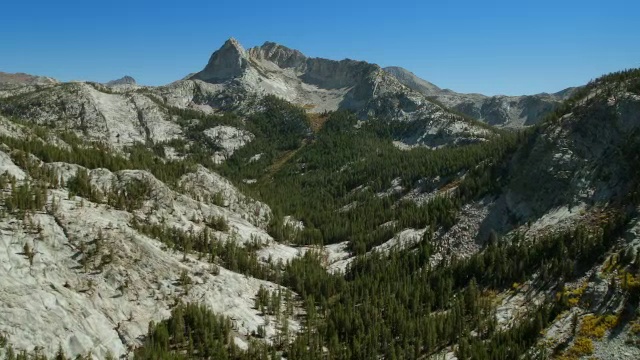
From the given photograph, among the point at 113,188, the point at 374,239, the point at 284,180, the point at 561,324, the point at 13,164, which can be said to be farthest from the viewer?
the point at 284,180

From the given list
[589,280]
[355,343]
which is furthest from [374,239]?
[589,280]

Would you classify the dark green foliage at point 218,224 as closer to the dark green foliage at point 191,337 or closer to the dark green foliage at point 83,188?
the dark green foliage at point 83,188

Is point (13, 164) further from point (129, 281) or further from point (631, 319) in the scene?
point (631, 319)

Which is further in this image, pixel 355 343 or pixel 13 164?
pixel 13 164

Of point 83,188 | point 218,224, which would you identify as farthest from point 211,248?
point 83,188

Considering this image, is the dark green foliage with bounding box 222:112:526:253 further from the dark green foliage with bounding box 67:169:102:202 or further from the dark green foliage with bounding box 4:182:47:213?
the dark green foliage with bounding box 4:182:47:213

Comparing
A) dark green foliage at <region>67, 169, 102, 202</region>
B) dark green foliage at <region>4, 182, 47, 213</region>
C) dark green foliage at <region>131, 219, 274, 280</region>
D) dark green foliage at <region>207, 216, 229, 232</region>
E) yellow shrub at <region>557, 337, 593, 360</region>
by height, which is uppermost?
dark green foliage at <region>67, 169, 102, 202</region>

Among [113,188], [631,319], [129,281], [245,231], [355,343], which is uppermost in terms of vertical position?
[113,188]

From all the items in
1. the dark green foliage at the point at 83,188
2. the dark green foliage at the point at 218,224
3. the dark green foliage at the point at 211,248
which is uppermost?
the dark green foliage at the point at 83,188

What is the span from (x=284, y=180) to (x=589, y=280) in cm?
14296

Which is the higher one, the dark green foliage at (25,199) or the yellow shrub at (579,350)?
the dark green foliage at (25,199)

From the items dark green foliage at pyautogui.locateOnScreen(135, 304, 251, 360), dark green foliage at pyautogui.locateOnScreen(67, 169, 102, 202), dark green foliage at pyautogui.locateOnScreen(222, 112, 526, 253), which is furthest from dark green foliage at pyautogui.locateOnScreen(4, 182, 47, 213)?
dark green foliage at pyautogui.locateOnScreen(222, 112, 526, 253)

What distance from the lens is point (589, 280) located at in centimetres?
6856

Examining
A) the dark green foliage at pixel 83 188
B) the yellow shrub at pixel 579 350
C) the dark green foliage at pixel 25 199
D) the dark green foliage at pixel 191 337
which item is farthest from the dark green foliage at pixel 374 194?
the dark green foliage at pixel 25 199
